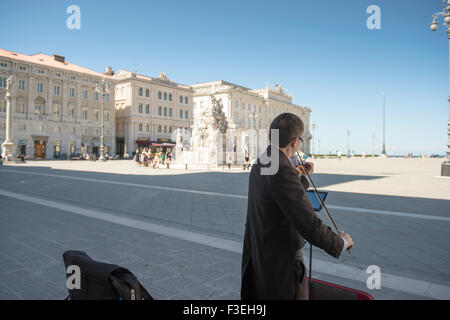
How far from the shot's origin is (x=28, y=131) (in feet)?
147

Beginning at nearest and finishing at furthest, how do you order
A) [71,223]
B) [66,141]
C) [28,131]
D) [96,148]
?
[71,223] < [28,131] < [66,141] < [96,148]

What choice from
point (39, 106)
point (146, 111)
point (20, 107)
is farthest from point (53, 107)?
point (146, 111)

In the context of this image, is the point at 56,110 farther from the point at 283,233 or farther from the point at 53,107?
the point at 283,233

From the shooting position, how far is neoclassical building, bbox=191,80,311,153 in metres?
72.8

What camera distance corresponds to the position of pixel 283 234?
170cm

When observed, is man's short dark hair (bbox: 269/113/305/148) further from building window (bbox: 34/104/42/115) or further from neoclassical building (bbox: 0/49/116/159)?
building window (bbox: 34/104/42/115)

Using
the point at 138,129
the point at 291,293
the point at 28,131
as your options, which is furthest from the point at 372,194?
the point at 138,129

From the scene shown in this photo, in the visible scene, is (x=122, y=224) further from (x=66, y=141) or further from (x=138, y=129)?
(x=138, y=129)

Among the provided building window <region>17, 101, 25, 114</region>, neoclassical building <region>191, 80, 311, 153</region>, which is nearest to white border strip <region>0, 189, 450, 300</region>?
building window <region>17, 101, 25, 114</region>

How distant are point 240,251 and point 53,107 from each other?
51.6 m

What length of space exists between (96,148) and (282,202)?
187 feet

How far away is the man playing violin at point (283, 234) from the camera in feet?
5.37

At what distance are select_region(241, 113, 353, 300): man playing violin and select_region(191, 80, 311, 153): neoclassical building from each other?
6337 centimetres
